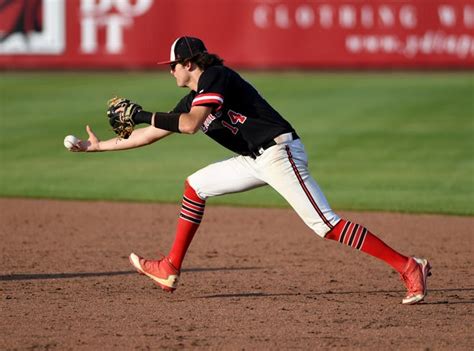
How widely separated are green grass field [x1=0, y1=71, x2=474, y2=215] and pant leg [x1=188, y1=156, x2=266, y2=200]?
13.9 feet

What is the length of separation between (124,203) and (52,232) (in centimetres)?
179

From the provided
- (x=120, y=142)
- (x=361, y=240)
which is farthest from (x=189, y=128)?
(x=361, y=240)

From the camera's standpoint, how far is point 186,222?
7305 mm

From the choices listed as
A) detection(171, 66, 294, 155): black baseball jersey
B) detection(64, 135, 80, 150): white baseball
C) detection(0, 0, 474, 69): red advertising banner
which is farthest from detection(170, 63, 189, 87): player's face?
detection(0, 0, 474, 69): red advertising banner

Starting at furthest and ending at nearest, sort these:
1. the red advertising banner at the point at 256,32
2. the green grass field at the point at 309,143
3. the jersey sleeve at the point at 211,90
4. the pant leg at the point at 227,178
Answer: the red advertising banner at the point at 256,32 → the green grass field at the point at 309,143 → the pant leg at the point at 227,178 → the jersey sleeve at the point at 211,90

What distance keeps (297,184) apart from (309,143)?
8801 millimetres

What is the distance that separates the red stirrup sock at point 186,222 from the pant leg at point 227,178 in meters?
0.07

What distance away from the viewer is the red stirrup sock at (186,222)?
727 cm

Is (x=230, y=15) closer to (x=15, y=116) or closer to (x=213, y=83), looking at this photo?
(x=15, y=116)

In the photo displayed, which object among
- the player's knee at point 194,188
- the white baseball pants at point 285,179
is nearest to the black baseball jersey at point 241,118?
the white baseball pants at point 285,179

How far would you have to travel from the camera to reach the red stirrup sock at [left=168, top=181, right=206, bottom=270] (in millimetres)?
7270

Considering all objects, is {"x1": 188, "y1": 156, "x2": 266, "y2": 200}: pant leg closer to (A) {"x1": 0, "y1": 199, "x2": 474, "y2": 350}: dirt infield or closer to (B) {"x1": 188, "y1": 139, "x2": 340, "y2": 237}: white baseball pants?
(B) {"x1": 188, "y1": 139, "x2": 340, "y2": 237}: white baseball pants

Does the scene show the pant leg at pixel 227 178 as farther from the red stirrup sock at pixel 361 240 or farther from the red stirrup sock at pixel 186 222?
the red stirrup sock at pixel 361 240

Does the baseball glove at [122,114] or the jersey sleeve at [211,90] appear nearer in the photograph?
the jersey sleeve at [211,90]
